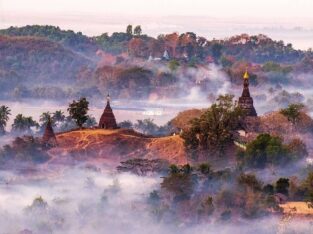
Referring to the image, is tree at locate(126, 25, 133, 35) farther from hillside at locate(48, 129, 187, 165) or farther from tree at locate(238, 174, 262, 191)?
tree at locate(238, 174, 262, 191)

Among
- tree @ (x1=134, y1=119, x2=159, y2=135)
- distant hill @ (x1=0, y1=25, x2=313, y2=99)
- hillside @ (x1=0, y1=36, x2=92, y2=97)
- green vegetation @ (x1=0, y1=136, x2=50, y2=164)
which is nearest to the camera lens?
green vegetation @ (x1=0, y1=136, x2=50, y2=164)

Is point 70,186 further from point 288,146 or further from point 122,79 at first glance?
point 122,79

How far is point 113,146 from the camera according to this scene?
52.6m

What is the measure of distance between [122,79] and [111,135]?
137 feet

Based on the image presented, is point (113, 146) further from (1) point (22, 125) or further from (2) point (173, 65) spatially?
(2) point (173, 65)

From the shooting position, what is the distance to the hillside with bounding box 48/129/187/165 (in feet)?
169

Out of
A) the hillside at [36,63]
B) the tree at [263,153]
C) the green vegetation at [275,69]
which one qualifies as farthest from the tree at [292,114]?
the green vegetation at [275,69]

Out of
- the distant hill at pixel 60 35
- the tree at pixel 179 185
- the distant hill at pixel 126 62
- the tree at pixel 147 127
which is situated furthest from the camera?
the distant hill at pixel 60 35

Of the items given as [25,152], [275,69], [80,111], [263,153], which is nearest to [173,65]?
[275,69]

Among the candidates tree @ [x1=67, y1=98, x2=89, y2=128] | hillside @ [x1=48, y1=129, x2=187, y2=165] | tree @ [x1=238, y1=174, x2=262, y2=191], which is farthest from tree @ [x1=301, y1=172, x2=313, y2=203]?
tree @ [x1=67, y1=98, x2=89, y2=128]

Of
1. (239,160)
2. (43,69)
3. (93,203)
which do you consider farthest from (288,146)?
(43,69)

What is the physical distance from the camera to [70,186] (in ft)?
156

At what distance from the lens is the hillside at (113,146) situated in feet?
169

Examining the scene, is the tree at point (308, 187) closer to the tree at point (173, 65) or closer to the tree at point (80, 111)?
the tree at point (80, 111)
